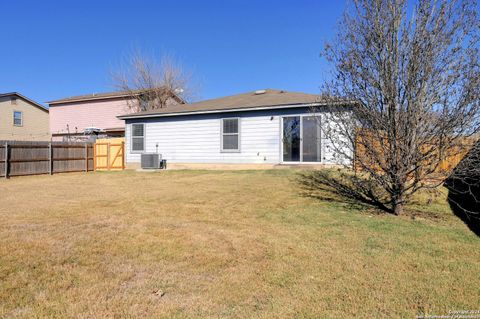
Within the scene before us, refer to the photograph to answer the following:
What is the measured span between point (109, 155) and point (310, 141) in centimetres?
1144

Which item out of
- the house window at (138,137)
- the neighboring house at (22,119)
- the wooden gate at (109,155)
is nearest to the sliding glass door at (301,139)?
the house window at (138,137)

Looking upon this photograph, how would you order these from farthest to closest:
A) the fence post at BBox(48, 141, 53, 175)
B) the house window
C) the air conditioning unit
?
the house window < the fence post at BBox(48, 141, 53, 175) < the air conditioning unit

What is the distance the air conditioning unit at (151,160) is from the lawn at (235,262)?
869 centimetres

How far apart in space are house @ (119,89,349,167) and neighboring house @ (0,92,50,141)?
53.5 feet

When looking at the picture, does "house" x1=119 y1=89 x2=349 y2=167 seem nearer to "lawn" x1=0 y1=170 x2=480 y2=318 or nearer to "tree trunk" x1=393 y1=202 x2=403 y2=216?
"tree trunk" x1=393 y1=202 x2=403 y2=216

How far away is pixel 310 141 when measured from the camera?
12.4 meters

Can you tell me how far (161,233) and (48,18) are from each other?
16048 millimetres

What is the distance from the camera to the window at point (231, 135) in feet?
45.8

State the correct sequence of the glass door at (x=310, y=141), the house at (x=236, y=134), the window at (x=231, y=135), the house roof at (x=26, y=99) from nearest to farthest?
1. the glass door at (x=310, y=141)
2. the house at (x=236, y=134)
3. the window at (x=231, y=135)
4. the house roof at (x=26, y=99)

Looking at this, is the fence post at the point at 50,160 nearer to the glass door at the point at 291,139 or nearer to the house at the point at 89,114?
the house at the point at 89,114

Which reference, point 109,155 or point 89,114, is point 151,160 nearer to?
point 109,155

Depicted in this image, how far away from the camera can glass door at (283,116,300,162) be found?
41.5ft

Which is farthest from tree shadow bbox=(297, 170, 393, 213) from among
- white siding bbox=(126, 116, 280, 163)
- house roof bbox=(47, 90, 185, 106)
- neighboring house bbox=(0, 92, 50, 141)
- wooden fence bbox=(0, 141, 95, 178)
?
neighboring house bbox=(0, 92, 50, 141)

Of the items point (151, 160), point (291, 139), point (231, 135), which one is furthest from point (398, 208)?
point (151, 160)
